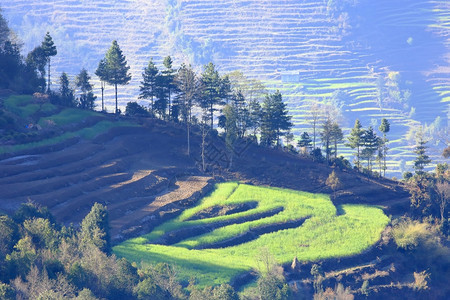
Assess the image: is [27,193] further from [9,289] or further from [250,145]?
[250,145]

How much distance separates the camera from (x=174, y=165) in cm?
9938

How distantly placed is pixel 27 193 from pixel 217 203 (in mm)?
23541

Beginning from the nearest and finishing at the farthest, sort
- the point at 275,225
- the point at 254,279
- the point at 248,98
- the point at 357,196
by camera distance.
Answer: the point at 254,279
the point at 275,225
the point at 357,196
the point at 248,98

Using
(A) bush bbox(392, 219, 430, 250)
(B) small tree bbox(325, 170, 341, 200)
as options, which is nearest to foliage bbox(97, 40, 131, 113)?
(B) small tree bbox(325, 170, 341, 200)

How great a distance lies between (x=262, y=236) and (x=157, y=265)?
20.4 meters

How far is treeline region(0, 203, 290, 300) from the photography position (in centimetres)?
A: 5744

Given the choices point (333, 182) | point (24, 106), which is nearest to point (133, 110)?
point (24, 106)

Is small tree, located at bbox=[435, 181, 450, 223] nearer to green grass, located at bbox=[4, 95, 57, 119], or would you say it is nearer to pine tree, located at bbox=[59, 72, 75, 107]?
green grass, located at bbox=[4, 95, 57, 119]

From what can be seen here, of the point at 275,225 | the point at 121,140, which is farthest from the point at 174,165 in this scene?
the point at 275,225

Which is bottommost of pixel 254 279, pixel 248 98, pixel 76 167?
pixel 254 279

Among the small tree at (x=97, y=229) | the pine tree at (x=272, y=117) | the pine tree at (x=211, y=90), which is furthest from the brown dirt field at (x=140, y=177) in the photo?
the pine tree at (x=211, y=90)

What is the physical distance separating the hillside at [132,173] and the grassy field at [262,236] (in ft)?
8.82

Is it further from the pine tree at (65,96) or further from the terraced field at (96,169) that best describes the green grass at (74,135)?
the pine tree at (65,96)

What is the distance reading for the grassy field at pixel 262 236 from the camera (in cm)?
7238
